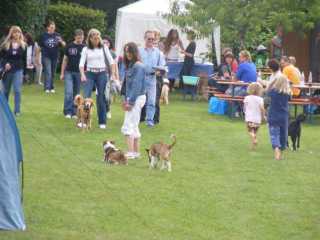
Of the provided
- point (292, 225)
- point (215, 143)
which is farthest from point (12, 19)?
point (292, 225)

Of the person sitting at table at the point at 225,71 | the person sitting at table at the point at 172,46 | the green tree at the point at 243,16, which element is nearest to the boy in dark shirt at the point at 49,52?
the person sitting at table at the point at 172,46

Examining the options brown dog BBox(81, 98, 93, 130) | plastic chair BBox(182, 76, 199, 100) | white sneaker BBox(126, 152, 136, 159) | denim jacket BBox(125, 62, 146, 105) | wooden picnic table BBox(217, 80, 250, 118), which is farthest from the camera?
plastic chair BBox(182, 76, 199, 100)

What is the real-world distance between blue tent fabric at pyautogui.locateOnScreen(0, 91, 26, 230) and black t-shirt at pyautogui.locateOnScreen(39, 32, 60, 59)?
15.6m

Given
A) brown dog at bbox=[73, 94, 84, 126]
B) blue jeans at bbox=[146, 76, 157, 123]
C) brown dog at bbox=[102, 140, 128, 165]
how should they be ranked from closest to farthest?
brown dog at bbox=[102, 140, 128, 165] < brown dog at bbox=[73, 94, 84, 126] < blue jeans at bbox=[146, 76, 157, 123]

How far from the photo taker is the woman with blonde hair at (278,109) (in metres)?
15.0

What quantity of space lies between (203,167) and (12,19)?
15.9 metres

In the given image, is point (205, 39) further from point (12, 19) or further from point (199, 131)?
point (199, 131)

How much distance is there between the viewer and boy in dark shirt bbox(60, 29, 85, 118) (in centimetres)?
1862

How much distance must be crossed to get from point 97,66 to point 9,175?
8.03 metres

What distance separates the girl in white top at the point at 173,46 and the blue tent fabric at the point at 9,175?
16164 mm

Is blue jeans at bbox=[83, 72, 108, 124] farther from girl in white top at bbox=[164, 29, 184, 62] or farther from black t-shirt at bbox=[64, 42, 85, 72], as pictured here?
girl in white top at bbox=[164, 29, 184, 62]

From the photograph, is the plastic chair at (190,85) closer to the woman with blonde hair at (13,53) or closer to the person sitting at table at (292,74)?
the person sitting at table at (292,74)

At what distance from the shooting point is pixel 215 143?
1677 centimetres

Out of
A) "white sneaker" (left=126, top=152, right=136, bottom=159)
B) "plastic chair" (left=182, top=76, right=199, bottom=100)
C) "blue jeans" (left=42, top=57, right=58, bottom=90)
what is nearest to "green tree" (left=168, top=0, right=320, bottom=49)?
"plastic chair" (left=182, top=76, right=199, bottom=100)
